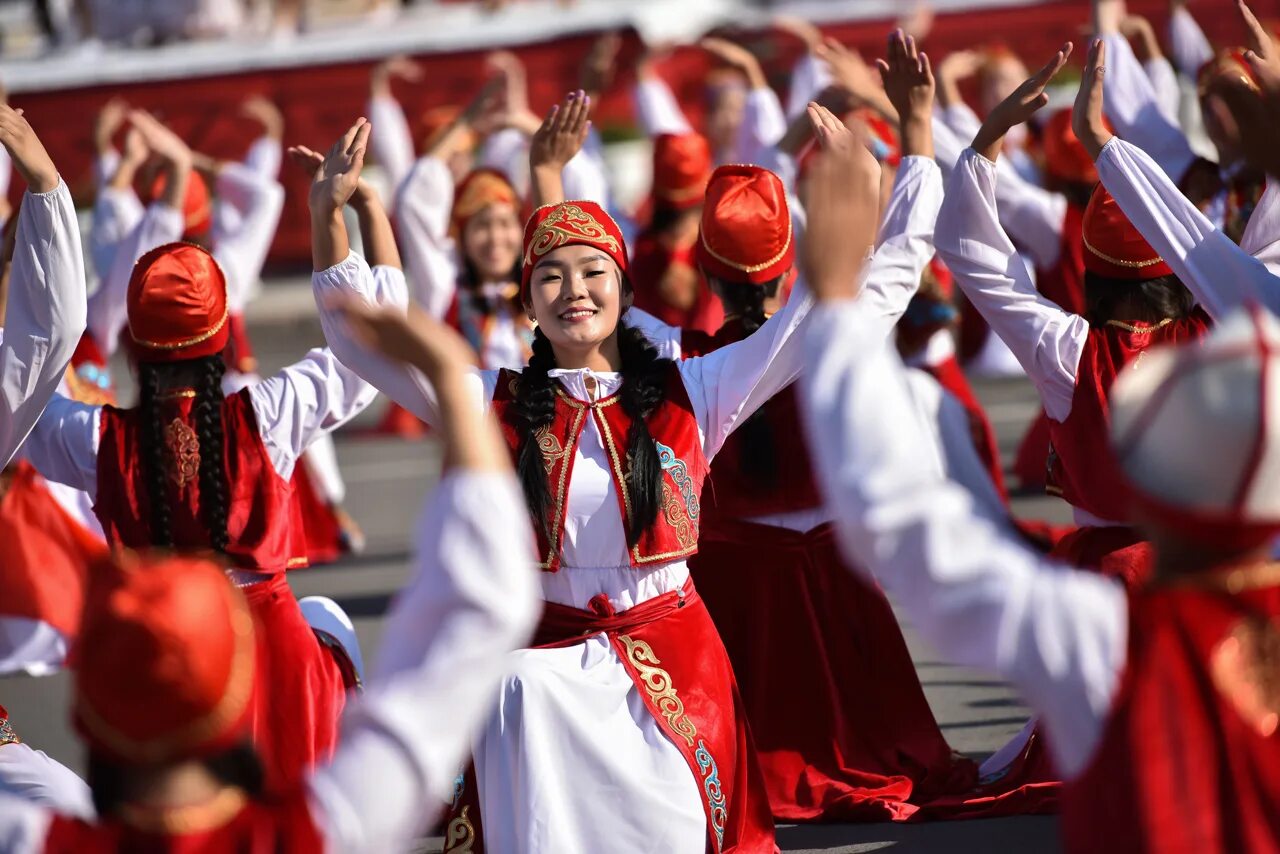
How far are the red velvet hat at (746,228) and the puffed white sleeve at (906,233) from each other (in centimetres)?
107

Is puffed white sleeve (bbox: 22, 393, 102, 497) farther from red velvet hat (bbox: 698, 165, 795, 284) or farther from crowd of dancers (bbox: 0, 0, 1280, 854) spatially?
red velvet hat (bbox: 698, 165, 795, 284)

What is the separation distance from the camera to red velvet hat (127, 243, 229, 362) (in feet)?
14.1

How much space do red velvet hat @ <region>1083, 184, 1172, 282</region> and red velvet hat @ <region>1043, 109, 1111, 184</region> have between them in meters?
2.84

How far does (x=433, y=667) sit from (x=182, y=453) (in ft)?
6.98

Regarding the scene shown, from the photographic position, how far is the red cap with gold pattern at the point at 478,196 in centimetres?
695

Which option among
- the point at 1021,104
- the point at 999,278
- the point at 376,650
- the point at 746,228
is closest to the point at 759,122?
the point at 376,650

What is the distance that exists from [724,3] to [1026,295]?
60.5 feet

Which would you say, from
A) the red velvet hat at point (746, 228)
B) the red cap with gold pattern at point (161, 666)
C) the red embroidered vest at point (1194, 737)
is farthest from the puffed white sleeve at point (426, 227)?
the red embroidered vest at point (1194, 737)

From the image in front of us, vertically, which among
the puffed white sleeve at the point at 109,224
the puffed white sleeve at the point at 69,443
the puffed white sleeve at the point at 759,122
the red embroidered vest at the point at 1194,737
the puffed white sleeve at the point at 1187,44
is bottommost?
the red embroidered vest at the point at 1194,737

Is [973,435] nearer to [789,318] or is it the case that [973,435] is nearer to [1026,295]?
[1026,295]

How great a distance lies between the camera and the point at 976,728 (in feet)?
17.8

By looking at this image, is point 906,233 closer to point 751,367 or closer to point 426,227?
point 751,367

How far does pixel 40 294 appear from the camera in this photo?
3656 millimetres

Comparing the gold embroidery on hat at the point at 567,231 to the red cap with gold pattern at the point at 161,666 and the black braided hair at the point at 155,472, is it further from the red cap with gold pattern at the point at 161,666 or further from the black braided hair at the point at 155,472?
the red cap with gold pattern at the point at 161,666
